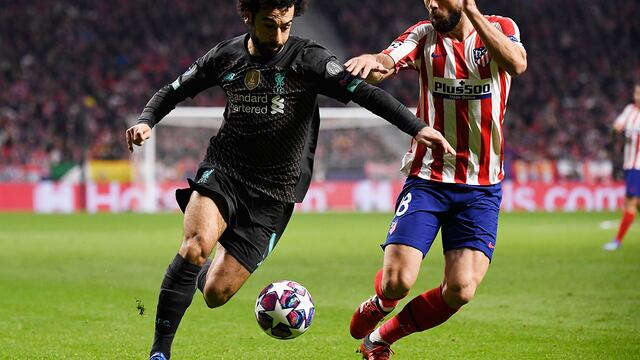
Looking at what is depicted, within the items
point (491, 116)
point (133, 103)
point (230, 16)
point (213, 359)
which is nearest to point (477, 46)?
point (491, 116)

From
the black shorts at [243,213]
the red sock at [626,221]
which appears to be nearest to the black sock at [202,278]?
the black shorts at [243,213]

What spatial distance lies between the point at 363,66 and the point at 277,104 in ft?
1.80

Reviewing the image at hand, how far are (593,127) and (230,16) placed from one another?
1406 centimetres

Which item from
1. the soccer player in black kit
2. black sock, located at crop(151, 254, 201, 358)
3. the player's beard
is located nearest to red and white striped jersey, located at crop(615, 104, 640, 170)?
the player's beard

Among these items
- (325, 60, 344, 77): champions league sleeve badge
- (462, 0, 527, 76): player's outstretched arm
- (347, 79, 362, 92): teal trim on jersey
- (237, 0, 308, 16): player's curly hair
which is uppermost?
(237, 0, 308, 16): player's curly hair

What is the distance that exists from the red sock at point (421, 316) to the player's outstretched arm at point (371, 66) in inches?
52.7

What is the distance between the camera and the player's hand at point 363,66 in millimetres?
5414

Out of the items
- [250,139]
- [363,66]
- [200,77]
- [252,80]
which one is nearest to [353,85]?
[363,66]

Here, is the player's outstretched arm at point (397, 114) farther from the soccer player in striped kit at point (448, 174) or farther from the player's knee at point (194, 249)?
the player's knee at point (194, 249)

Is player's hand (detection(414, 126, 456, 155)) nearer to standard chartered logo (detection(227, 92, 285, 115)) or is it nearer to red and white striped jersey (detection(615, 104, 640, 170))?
standard chartered logo (detection(227, 92, 285, 115))

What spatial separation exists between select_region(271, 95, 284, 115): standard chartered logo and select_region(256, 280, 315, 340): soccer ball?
112 cm

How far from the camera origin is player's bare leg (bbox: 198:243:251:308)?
571 cm

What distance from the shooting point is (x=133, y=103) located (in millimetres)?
32656

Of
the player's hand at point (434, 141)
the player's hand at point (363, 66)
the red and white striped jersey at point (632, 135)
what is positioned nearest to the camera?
the player's hand at point (434, 141)
